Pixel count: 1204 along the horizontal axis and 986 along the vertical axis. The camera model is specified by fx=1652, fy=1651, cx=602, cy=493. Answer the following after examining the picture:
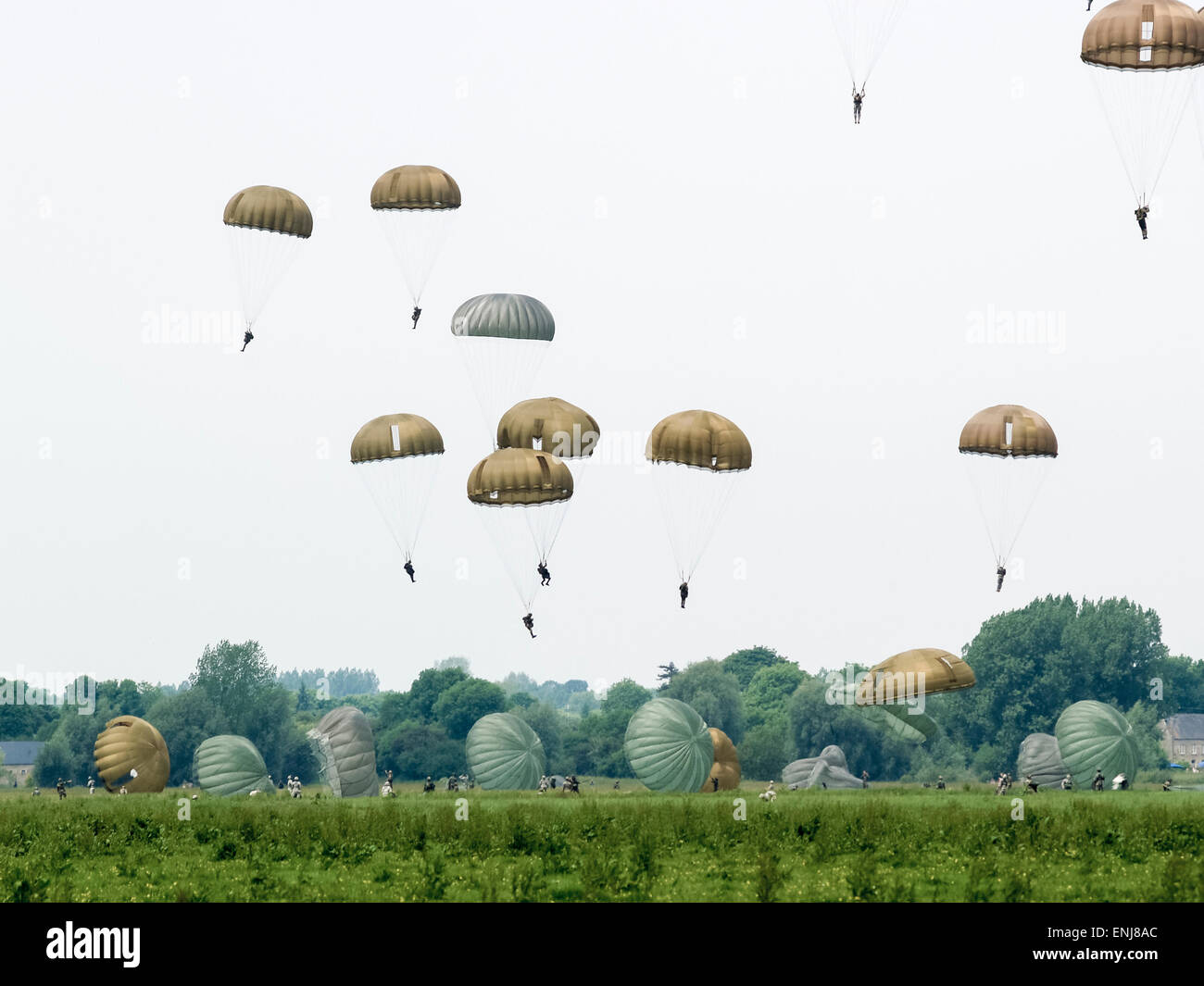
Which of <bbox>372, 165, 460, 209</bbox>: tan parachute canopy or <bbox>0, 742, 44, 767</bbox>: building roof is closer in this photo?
<bbox>372, 165, 460, 209</bbox>: tan parachute canopy

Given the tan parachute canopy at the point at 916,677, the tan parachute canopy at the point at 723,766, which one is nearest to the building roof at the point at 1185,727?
the tan parachute canopy at the point at 723,766

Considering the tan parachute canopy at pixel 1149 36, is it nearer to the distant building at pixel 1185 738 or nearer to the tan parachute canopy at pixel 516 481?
the tan parachute canopy at pixel 516 481

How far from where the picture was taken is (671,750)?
49062 mm

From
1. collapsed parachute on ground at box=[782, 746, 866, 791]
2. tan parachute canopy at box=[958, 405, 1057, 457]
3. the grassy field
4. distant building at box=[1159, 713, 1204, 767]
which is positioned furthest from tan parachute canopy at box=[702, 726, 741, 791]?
distant building at box=[1159, 713, 1204, 767]

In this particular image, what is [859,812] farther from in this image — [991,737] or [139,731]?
[991,737]

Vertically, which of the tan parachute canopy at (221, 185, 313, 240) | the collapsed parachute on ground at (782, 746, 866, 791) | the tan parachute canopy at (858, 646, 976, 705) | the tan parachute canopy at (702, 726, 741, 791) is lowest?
the collapsed parachute on ground at (782, 746, 866, 791)

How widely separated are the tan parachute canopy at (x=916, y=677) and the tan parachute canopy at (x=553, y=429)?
11593 millimetres

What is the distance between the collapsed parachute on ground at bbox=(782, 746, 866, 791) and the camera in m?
64.4

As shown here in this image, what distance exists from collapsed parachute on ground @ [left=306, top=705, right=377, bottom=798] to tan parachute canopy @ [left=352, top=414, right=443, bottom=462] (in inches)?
370

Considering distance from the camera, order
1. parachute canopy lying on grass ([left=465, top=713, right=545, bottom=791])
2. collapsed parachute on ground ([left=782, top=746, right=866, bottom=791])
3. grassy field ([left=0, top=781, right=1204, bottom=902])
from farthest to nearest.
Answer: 1. collapsed parachute on ground ([left=782, top=746, right=866, bottom=791])
2. parachute canopy lying on grass ([left=465, top=713, right=545, bottom=791])
3. grassy field ([left=0, top=781, right=1204, bottom=902])

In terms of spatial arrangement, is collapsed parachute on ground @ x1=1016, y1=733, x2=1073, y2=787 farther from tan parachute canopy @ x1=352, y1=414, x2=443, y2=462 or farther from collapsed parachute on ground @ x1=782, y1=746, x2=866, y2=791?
tan parachute canopy @ x1=352, y1=414, x2=443, y2=462

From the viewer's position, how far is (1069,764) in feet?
180

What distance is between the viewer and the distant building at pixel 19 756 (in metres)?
143
